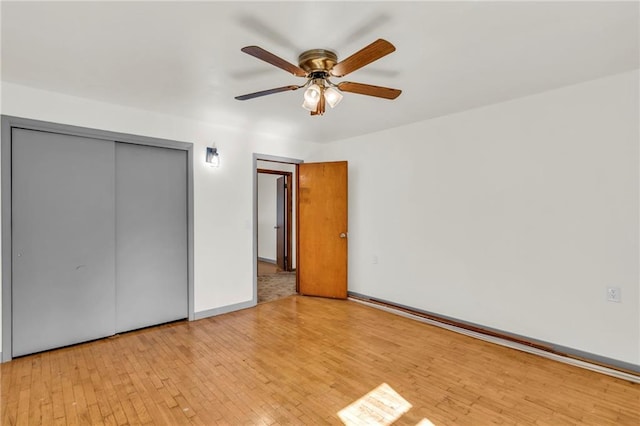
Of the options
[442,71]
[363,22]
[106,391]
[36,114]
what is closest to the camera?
[363,22]

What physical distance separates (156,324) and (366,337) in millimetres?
2334

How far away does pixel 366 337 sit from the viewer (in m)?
3.20

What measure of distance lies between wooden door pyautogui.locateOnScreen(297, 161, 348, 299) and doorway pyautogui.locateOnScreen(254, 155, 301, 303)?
37cm

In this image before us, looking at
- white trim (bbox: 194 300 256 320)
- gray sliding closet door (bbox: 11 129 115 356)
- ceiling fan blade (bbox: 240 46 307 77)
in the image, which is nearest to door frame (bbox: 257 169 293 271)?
white trim (bbox: 194 300 256 320)

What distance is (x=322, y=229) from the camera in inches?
186

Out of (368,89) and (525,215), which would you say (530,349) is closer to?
(525,215)

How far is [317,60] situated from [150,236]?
2.66m

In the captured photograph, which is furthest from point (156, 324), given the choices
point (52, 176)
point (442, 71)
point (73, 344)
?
point (442, 71)

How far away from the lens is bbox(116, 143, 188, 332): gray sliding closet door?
3.32 meters

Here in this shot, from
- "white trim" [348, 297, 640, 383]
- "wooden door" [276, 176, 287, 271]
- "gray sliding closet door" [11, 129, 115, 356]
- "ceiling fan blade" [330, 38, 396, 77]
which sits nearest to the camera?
"ceiling fan blade" [330, 38, 396, 77]

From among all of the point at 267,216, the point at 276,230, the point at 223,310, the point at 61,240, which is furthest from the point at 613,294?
the point at 267,216

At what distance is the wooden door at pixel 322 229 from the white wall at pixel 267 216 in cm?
250

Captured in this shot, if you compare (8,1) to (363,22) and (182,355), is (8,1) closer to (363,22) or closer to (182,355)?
(363,22)

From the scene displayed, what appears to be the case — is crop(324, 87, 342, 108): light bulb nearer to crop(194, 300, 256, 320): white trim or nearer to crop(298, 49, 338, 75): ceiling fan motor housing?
crop(298, 49, 338, 75): ceiling fan motor housing
